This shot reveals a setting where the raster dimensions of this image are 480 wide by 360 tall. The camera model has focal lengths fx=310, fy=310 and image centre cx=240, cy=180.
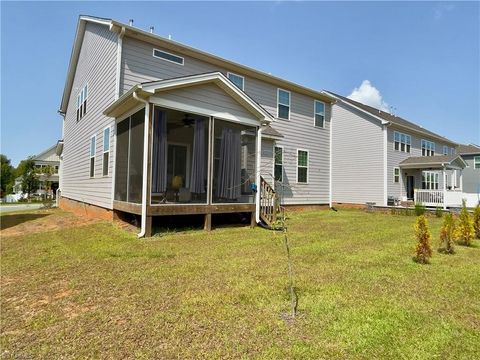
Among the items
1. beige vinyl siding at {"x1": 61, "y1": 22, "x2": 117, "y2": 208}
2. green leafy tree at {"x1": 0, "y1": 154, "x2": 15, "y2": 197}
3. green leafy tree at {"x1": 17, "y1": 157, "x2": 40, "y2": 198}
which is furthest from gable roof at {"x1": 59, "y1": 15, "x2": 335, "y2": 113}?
green leafy tree at {"x1": 0, "y1": 154, "x2": 15, "y2": 197}

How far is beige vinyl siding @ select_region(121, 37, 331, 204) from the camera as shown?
1082 cm

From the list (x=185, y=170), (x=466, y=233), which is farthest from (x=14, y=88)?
(x=466, y=233)

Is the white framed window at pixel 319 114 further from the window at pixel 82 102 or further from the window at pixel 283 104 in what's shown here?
the window at pixel 82 102

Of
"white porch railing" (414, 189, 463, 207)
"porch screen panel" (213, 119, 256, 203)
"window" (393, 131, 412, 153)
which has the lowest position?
"white porch railing" (414, 189, 463, 207)

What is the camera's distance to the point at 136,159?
8125 mm

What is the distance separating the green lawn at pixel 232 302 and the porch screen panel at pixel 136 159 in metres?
1.69

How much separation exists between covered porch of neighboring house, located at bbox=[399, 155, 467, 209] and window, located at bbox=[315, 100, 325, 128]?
7.74m

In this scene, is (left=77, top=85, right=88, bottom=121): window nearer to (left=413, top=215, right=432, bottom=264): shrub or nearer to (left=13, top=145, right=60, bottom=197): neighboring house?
(left=413, top=215, right=432, bottom=264): shrub

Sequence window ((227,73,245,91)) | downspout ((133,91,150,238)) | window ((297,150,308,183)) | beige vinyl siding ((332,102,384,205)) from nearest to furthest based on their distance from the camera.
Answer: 1. downspout ((133,91,150,238))
2. window ((227,73,245,91))
3. window ((297,150,308,183))
4. beige vinyl siding ((332,102,384,205))

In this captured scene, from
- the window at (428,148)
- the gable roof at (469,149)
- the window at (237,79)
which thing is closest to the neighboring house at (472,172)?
the gable roof at (469,149)

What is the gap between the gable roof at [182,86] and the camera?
284 inches

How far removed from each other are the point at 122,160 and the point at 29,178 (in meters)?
34.9

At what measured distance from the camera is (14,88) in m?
13.2

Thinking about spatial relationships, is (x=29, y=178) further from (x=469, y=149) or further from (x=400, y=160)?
(x=469, y=149)
